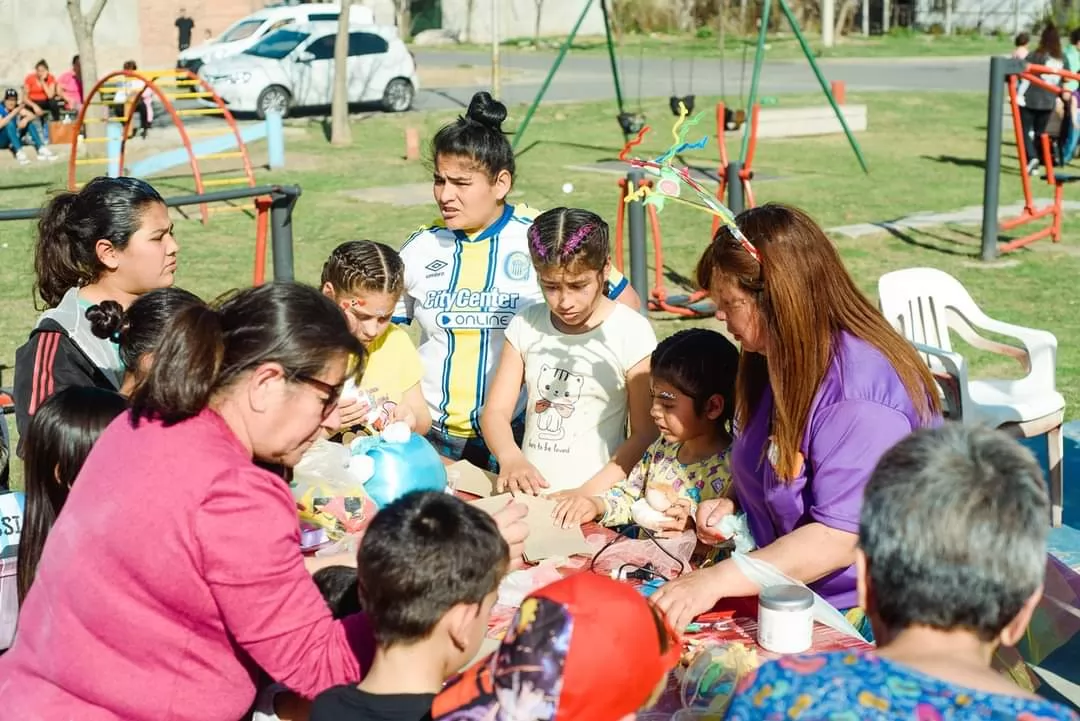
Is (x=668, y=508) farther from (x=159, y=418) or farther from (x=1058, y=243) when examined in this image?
(x=1058, y=243)

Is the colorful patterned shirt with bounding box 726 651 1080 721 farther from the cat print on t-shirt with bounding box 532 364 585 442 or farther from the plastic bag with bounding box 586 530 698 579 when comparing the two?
the cat print on t-shirt with bounding box 532 364 585 442

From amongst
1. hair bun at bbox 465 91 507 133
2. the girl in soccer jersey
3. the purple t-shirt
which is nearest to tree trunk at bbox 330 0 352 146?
hair bun at bbox 465 91 507 133

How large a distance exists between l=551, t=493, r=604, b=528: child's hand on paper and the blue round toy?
0.32 metres

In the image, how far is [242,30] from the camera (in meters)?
26.0

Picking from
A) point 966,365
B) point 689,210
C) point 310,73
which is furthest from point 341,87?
point 966,365

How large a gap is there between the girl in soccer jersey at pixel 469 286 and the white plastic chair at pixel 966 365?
1.75 meters

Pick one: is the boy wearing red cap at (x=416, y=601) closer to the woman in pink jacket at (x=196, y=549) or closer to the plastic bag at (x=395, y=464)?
the woman in pink jacket at (x=196, y=549)

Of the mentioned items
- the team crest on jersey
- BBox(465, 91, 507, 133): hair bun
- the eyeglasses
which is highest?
BBox(465, 91, 507, 133): hair bun

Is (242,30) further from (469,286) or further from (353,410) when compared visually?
(353,410)

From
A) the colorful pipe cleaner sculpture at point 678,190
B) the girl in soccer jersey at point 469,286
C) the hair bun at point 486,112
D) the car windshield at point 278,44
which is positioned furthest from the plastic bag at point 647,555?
the car windshield at point 278,44

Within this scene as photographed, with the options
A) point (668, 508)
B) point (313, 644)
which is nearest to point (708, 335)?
point (668, 508)

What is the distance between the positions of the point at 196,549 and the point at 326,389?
1.22 ft

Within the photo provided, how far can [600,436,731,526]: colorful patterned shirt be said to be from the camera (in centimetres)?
344

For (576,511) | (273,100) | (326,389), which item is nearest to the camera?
(326,389)
